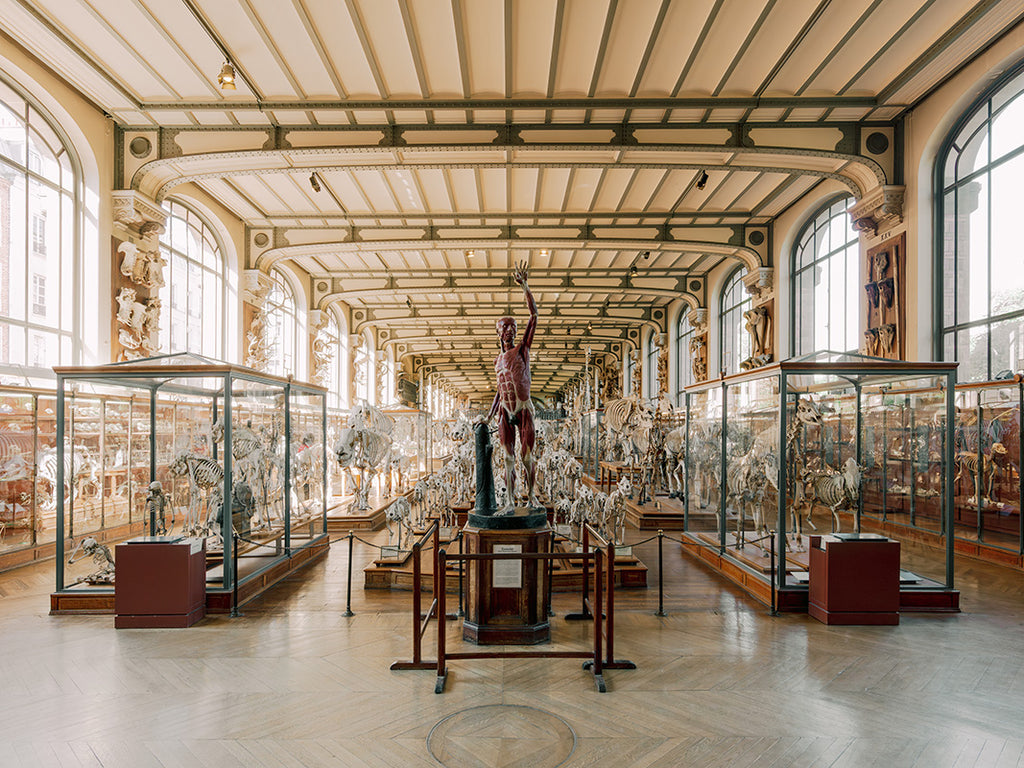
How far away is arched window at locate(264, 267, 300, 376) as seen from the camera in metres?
16.2

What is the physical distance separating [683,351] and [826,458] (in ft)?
52.3

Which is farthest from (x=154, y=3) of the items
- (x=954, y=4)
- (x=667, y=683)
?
(x=954, y=4)

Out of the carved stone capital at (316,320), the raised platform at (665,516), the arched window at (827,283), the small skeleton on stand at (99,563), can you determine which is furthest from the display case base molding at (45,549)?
the arched window at (827,283)

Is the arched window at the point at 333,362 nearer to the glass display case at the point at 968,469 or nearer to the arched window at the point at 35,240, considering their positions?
the arched window at the point at 35,240

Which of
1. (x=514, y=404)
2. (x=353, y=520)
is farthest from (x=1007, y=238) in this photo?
(x=353, y=520)

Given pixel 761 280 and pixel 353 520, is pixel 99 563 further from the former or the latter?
pixel 761 280

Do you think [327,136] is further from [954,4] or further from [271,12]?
[954,4]

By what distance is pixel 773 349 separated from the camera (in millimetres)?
13547

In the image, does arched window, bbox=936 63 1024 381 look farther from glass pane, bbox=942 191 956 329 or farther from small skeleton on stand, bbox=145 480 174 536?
small skeleton on stand, bbox=145 480 174 536

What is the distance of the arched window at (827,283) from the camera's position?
1137 centimetres

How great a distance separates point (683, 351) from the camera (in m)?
22.2

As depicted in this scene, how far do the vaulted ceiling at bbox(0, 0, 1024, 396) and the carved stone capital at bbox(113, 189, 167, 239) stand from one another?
0.20 metres

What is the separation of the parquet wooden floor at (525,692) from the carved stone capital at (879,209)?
6044mm

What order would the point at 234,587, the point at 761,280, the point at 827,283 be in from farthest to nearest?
1. the point at 761,280
2. the point at 827,283
3. the point at 234,587
